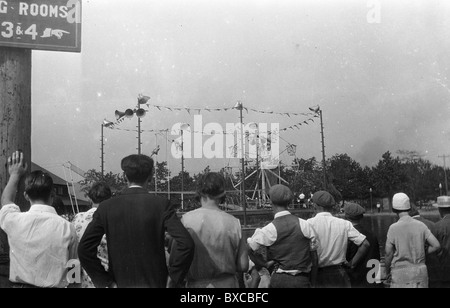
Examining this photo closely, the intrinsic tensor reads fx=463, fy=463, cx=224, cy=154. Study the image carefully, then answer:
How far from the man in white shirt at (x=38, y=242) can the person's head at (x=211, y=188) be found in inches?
34.5

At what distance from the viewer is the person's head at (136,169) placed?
2883 millimetres

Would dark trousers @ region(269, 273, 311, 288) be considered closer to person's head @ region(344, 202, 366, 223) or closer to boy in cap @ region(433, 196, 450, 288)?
person's head @ region(344, 202, 366, 223)

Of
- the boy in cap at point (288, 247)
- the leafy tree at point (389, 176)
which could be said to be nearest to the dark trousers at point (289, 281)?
the boy in cap at point (288, 247)

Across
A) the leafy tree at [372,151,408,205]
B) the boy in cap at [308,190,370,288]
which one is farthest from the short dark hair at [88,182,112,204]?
the leafy tree at [372,151,408,205]

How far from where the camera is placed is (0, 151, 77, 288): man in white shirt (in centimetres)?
289

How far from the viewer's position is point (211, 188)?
10.2 feet

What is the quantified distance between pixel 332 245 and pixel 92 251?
1.88 meters

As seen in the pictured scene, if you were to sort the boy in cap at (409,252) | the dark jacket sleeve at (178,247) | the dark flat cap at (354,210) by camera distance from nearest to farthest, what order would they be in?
the dark jacket sleeve at (178,247) < the boy in cap at (409,252) < the dark flat cap at (354,210)

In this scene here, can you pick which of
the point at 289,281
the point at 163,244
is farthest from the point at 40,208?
the point at 289,281

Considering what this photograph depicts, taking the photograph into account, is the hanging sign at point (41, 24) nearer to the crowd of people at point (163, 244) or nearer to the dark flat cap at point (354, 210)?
the crowd of people at point (163, 244)

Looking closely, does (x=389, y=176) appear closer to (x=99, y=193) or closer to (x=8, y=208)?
(x=99, y=193)
